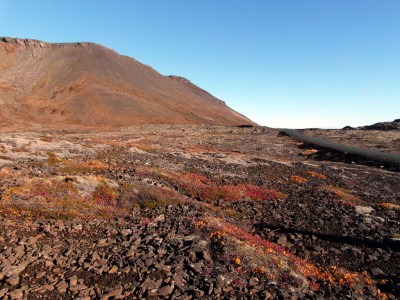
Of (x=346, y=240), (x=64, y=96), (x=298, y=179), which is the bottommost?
(x=346, y=240)

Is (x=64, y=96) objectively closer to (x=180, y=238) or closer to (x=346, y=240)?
(x=180, y=238)

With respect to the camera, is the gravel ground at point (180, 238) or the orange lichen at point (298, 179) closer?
the gravel ground at point (180, 238)

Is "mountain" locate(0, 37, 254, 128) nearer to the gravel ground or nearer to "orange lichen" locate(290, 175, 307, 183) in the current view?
"orange lichen" locate(290, 175, 307, 183)

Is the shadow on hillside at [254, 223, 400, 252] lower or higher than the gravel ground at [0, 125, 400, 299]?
lower

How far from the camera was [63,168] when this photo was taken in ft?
90.2

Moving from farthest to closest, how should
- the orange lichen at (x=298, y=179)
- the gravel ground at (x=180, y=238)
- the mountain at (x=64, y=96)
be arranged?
the mountain at (x=64, y=96)
the orange lichen at (x=298, y=179)
the gravel ground at (x=180, y=238)

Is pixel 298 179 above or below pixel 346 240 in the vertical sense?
above

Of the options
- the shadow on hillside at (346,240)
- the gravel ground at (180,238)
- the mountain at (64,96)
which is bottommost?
the shadow on hillside at (346,240)

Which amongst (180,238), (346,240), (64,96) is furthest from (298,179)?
(64,96)

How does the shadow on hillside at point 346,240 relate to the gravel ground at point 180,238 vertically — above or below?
below

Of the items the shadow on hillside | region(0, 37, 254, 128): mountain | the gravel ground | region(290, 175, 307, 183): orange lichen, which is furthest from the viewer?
region(0, 37, 254, 128): mountain

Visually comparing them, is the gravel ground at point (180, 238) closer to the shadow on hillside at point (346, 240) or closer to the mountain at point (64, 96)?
the shadow on hillside at point (346, 240)

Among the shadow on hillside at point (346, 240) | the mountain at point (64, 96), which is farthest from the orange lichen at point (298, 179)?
the mountain at point (64, 96)

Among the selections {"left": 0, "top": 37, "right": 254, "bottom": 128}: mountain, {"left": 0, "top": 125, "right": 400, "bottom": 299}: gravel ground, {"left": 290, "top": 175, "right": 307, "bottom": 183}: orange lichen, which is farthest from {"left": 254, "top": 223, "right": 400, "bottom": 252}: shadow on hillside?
{"left": 0, "top": 37, "right": 254, "bottom": 128}: mountain
